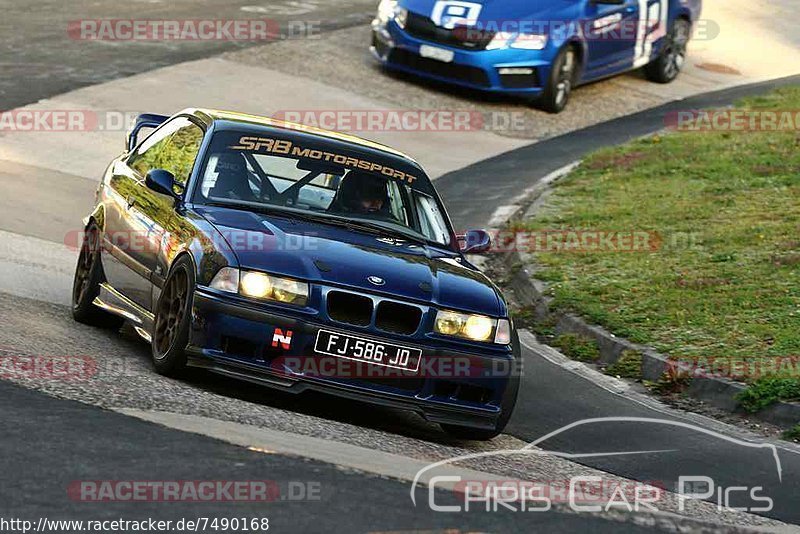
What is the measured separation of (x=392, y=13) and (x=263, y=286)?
1294 cm

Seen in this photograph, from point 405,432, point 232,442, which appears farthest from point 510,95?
point 232,442

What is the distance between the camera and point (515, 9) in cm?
2031

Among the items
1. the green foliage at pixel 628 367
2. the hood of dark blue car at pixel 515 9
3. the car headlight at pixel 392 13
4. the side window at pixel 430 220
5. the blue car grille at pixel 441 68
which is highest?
the side window at pixel 430 220

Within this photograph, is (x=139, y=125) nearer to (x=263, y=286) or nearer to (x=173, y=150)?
(x=173, y=150)

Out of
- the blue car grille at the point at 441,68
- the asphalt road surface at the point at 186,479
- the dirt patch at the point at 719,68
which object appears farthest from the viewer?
the dirt patch at the point at 719,68

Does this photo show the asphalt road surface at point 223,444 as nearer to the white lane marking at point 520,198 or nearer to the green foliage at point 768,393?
the white lane marking at point 520,198

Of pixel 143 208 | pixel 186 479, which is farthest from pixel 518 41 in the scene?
pixel 186 479

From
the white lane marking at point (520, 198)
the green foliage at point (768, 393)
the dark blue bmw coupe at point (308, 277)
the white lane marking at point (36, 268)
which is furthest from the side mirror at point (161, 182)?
the white lane marking at point (520, 198)

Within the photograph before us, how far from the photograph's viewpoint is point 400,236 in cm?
908

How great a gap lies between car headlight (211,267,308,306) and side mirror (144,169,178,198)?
4.08 ft

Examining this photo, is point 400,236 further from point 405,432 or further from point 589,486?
point 589,486

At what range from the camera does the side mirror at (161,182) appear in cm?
897

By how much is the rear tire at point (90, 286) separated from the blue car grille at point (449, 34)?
1042 centimetres

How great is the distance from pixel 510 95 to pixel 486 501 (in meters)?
15.5
